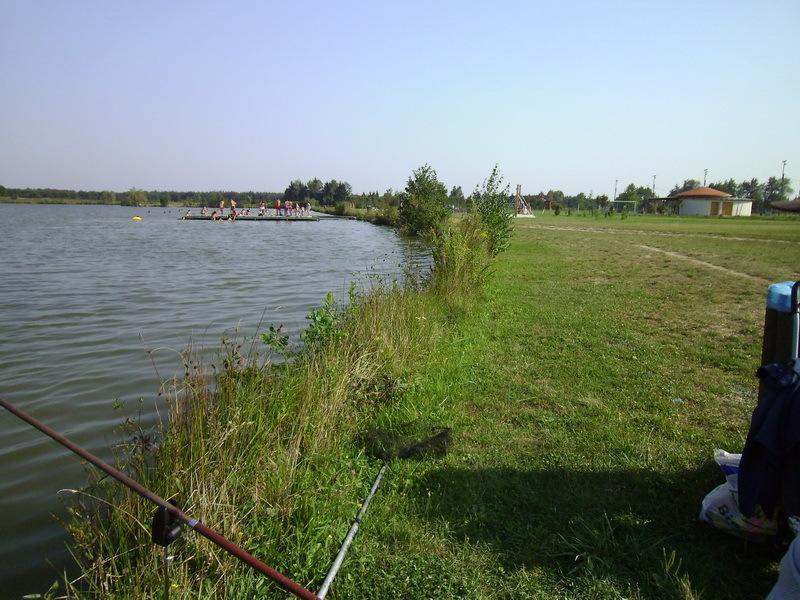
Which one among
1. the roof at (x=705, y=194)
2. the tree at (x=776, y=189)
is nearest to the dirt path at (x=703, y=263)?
the roof at (x=705, y=194)

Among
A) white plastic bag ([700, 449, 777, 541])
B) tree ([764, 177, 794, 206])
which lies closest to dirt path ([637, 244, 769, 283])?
white plastic bag ([700, 449, 777, 541])

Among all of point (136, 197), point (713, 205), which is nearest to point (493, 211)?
point (713, 205)

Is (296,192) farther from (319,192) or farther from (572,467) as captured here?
(572,467)

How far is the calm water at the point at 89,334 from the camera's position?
4406 mm

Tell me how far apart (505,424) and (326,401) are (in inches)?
68.7

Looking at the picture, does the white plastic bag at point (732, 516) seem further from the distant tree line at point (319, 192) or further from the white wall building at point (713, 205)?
the distant tree line at point (319, 192)

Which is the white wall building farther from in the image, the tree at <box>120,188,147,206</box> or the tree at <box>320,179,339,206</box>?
the tree at <box>120,188,147,206</box>

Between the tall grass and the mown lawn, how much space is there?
33cm

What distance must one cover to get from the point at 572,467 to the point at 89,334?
30.5 feet

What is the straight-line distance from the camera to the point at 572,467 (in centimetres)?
408

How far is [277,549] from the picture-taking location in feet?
10.1

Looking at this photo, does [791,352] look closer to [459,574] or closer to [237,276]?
[459,574]

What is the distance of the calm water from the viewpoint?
4406 millimetres

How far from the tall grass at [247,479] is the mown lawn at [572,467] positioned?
1.09 feet
